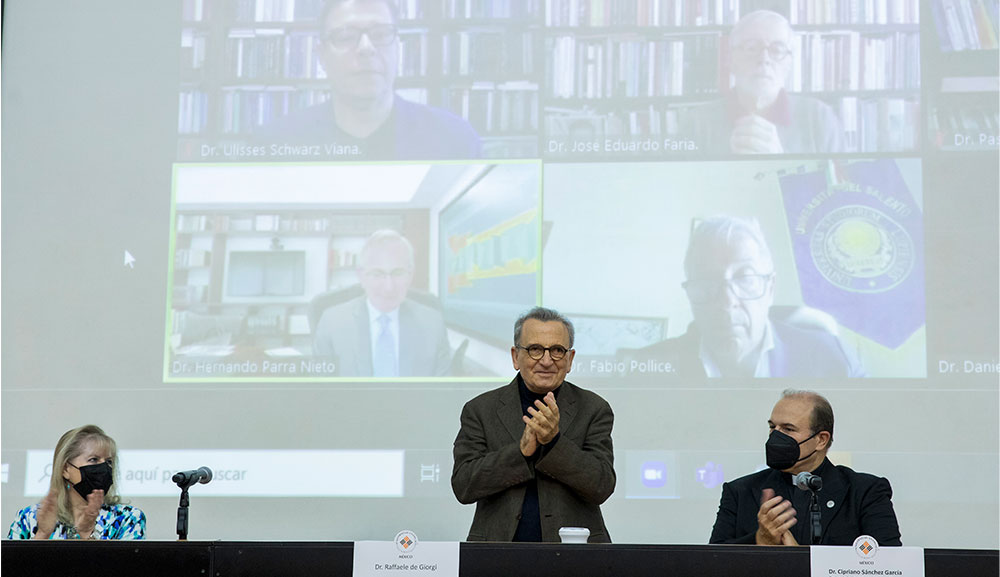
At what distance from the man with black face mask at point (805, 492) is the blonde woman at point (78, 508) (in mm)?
1687

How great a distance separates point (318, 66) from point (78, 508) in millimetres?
2017

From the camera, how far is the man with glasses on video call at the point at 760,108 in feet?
12.9

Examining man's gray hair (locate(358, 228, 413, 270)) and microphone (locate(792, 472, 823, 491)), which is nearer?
microphone (locate(792, 472, 823, 491))

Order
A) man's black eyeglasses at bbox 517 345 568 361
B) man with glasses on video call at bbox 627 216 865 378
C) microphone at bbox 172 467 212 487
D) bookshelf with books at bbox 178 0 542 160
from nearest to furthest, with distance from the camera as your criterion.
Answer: microphone at bbox 172 467 212 487 < man's black eyeglasses at bbox 517 345 568 361 < man with glasses on video call at bbox 627 216 865 378 < bookshelf with books at bbox 178 0 542 160

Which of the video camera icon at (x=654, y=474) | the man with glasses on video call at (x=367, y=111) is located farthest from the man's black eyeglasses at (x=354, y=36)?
the video camera icon at (x=654, y=474)

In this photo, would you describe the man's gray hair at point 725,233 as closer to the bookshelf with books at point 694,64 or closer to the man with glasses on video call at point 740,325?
the man with glasses on video call at point 740,325

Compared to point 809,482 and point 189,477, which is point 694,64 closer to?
point 809,482

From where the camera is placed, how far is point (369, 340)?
400 centimetres

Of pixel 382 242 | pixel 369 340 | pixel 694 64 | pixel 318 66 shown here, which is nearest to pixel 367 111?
pixel 318 66

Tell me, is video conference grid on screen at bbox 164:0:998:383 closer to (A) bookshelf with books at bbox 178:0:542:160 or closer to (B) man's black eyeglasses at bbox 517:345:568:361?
(A) bookshelf with books at bbox 178:0:542:160

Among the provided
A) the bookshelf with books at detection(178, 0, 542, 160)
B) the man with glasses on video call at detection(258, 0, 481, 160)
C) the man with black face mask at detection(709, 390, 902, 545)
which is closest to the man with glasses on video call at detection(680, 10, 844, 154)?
the bookshelf with books at detection(178, 0, 542, 160)

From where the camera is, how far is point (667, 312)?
389 centimetres

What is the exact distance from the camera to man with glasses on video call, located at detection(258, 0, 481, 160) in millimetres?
4070

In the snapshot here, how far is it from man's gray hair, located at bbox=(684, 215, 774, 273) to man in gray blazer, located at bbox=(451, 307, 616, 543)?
1357 millimetres
